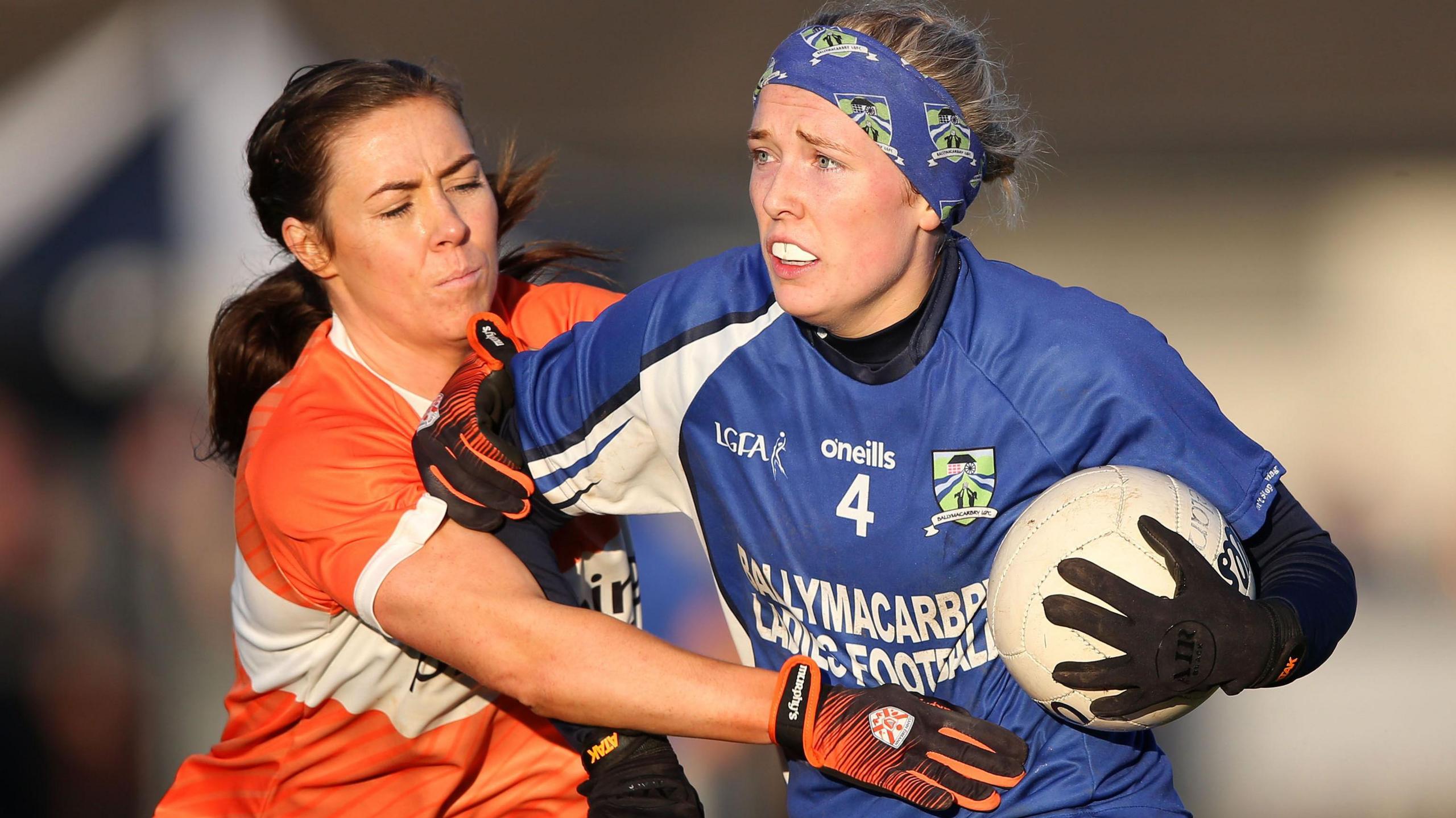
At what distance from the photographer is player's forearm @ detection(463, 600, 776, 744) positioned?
2.00 m

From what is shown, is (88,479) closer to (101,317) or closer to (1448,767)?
(101,317)

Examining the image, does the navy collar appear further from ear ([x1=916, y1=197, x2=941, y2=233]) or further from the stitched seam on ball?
the stitched seam on ball

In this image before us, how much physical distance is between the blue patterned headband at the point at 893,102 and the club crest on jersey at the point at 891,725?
2.40ft

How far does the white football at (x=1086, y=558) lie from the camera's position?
64.1 inches

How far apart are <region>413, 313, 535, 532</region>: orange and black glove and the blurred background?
207cm

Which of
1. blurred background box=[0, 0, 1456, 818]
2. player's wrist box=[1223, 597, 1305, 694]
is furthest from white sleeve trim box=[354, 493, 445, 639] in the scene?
blurred background box=[0, 0, 1456, 818]

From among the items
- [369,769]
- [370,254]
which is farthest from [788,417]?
[369,769]

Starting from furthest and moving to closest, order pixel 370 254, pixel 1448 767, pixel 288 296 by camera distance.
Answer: pixel 1448 767
pixel 288 296
pixel 370 254

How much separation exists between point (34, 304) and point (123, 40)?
3.63ft

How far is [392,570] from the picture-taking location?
2.08m

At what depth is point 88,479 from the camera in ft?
15.3

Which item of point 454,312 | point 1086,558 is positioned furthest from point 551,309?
point 1086,558

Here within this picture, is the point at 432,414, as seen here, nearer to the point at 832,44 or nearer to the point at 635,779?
the point at 635,779

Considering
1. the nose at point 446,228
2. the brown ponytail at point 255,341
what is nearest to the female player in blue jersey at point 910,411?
the nose at point 446,228
